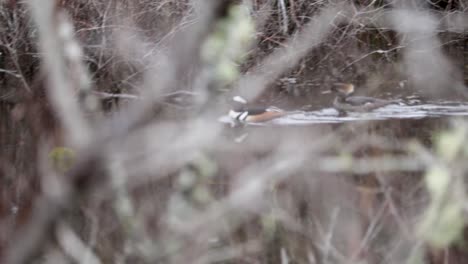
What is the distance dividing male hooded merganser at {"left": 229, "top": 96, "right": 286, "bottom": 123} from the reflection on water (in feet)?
0.17

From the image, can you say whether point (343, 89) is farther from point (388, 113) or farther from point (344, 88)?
point (388, 113)

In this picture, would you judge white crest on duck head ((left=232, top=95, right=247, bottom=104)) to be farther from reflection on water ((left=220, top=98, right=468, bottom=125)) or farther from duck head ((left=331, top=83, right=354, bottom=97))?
duck head ((left=331, top=83, right=354, bottom=97))

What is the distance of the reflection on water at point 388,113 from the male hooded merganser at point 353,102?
39 millimetres

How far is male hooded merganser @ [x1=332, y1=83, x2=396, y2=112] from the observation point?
629cm

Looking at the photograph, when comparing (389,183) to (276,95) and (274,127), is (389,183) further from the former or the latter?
(276,95)

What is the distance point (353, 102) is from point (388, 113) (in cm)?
30

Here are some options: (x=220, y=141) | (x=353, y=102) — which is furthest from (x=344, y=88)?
(x=220, y=141)

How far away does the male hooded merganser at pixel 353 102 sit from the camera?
6.29 metres

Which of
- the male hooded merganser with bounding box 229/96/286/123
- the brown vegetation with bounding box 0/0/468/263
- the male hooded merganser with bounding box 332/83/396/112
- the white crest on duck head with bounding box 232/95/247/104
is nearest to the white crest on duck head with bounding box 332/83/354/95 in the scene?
the male hooded merganser with bounding box 332/83/396/112

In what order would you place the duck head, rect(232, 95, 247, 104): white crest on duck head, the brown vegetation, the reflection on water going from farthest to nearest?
the duck head < the reflection on water < rect(232, 95, 247, 104): white crest on duck head < the brown vegetation

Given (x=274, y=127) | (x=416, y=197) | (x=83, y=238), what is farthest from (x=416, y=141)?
(x=83, y=238)

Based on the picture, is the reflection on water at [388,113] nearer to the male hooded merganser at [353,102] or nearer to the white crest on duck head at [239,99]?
the male hooded merganser at [353,102]

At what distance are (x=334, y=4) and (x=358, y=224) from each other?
412 centimetres

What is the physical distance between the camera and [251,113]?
→ 6.23 meters
